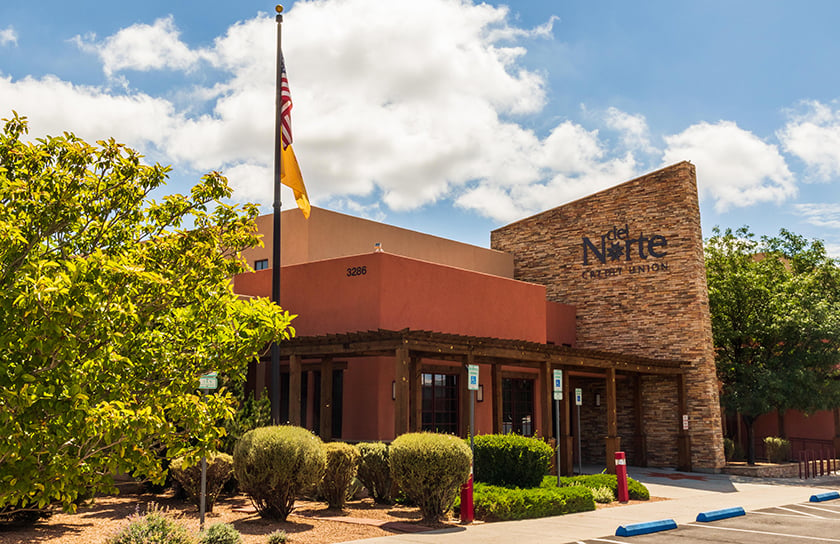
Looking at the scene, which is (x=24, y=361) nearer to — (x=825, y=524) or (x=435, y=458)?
(x=435, y=458)

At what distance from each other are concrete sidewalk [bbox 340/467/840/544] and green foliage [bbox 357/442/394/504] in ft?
8.43

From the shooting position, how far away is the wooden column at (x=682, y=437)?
26203 mm

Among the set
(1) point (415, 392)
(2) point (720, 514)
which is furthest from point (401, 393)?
(2) point (720, 514)

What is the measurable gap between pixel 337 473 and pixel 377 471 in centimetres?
131

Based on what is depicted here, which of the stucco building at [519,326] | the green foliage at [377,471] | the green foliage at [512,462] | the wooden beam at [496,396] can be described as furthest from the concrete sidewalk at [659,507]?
the wooden beam at [496,396]

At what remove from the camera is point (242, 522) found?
480 inches

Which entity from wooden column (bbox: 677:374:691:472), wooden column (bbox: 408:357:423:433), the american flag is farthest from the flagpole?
wooden column (bbox: 677:374:691:472)

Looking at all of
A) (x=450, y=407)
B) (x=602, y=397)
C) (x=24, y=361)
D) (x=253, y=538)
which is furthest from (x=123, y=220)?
(x=602, y=397)

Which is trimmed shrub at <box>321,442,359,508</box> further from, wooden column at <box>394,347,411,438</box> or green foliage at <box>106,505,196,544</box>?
green foliage at <box>106,505,196,544</box>

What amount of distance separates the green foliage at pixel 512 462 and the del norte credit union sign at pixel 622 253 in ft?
47.5

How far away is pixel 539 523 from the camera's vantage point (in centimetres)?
1316

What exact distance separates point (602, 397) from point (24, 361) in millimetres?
26017

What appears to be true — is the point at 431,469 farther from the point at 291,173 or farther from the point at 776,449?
the point at 776,449

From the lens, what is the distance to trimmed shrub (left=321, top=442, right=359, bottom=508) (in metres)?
13.9
